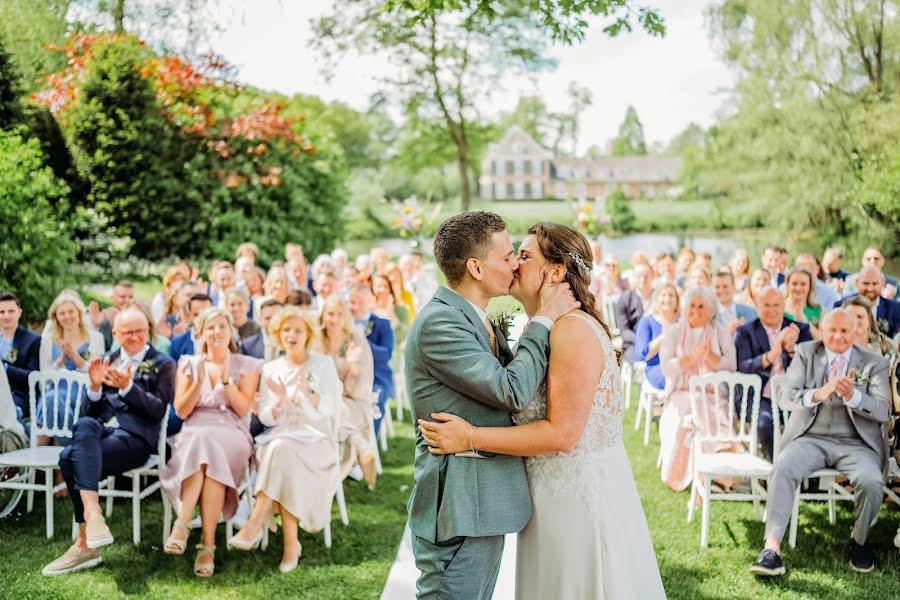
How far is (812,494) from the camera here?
17.4 ft

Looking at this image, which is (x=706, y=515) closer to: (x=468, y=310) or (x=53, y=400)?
(x=468, y=310)

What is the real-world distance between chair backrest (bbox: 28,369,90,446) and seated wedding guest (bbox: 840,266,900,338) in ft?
21.3

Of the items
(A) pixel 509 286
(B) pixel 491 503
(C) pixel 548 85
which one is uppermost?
(C) pixel 548 85

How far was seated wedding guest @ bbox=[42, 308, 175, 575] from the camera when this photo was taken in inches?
189

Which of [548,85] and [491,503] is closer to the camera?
[491,503]

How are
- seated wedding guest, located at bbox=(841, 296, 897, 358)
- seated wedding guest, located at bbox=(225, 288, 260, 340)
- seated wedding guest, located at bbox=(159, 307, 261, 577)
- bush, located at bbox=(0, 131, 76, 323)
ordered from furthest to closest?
bush, located at bbox=(0, 131, 76, 323), seated wedding guest, located at bbox=(225, 288, 260, 340), seated wedding guest, located at bbox=(841, 296, 897, 358), seated wedding guest, located at bbox=(159, 307, 261, 577)

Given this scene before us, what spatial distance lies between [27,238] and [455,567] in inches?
324

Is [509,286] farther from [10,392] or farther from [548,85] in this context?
[548,85]

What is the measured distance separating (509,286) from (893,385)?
13.1 ft

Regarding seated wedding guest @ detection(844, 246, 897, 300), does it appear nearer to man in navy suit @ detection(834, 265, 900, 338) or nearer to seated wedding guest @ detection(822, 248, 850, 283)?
man in navy suit @ detection(834, 265, 900, 338)

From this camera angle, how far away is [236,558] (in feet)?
16.6

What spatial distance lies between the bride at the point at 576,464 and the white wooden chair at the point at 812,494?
2.70m

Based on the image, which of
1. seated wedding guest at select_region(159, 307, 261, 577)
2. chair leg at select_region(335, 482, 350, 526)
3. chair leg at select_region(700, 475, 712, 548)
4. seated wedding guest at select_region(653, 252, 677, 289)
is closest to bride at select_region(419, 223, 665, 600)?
chair leg at select_region(700, 475, 712, 548)

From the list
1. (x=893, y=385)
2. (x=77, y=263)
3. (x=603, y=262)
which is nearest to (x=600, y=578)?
(x=893, y=385)
